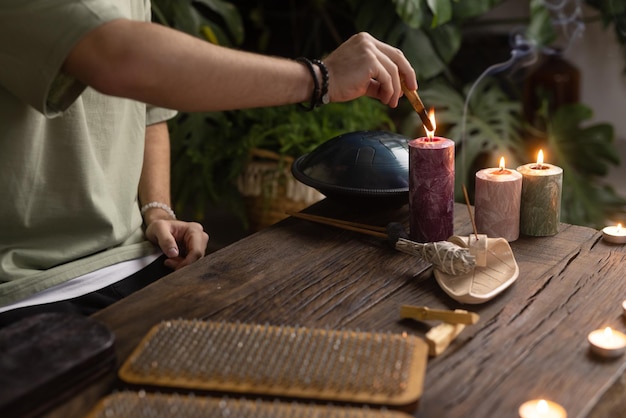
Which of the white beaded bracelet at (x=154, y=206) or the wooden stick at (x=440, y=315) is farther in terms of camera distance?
the white beaded bracelet at (x=154, y=206)

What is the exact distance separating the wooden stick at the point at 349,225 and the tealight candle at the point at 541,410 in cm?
49

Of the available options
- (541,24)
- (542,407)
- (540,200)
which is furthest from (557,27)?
(542,407)

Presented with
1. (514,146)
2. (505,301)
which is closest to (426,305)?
(505,301)

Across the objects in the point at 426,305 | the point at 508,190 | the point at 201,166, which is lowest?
the point at 201,166

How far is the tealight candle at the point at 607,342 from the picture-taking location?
0.91 m

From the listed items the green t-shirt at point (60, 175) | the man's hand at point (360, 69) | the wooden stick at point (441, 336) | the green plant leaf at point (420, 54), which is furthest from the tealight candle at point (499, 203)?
the green plant leaf at point (420, 54)

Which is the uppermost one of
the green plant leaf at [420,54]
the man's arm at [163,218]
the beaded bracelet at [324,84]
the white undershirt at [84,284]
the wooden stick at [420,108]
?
the beaded bracelet at [324,84]

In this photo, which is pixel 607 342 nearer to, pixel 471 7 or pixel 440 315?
pixel 440 315

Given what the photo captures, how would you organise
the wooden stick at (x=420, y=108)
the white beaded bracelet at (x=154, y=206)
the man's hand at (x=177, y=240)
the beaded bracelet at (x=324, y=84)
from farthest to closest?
the white beaded bracelet at (x=154, y=206), the man's hand at (x=177, y=240), the wooden stick at (x=420, y=108), the beaded bracelet at (x=324, y=84)

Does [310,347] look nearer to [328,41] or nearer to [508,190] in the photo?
[508,190]

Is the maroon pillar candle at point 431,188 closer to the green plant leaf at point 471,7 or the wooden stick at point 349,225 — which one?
the wooden stick at point 349,225

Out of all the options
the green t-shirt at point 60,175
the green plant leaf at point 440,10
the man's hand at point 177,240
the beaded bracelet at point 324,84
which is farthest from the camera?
the green plant leaf at point 440,10

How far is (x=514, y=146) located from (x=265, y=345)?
6.84ft

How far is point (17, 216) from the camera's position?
47.4 inches
